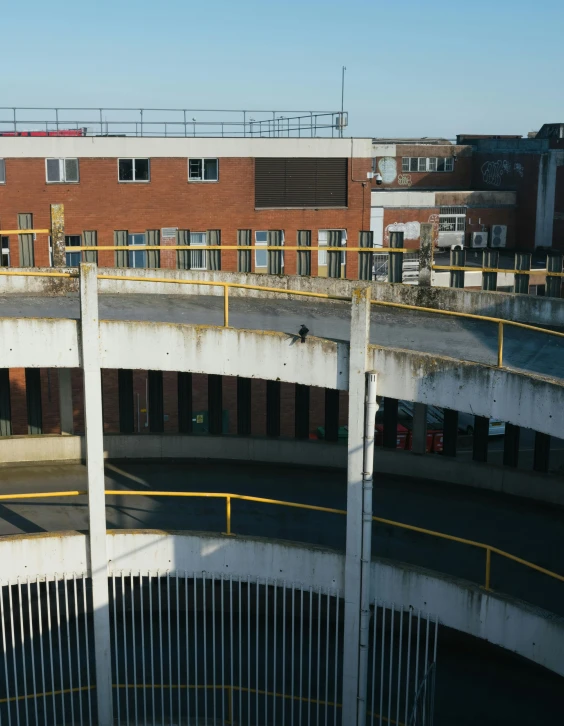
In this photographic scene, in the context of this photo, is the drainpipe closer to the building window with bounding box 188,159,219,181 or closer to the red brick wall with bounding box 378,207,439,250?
the building window with bounding box 188,159,219,181

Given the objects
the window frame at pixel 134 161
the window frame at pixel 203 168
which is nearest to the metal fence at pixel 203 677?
the window frame at pixel 134 161

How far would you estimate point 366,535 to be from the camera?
41.6 feet

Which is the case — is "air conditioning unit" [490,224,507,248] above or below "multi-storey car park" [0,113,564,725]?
above

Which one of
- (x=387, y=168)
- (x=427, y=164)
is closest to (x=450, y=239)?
(x=387, y=168)

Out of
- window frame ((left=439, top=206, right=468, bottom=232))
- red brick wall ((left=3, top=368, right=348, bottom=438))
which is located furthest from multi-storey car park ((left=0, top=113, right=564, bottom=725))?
window frame ((left=439, top=206, right=468, bottom=232))

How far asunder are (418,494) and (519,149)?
147 ft

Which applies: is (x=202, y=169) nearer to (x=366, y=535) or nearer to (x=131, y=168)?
(x=131, y=168)

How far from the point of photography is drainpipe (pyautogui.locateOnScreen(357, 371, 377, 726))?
40.6ft

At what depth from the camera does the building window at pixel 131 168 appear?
36656 millimetres

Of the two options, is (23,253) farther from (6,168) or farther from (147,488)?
(6,168)

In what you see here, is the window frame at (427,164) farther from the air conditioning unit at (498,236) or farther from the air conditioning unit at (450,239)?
the air conditioning unit at (450,239)

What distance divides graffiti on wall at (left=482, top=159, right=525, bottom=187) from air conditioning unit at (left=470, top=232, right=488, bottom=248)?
14.1 ft

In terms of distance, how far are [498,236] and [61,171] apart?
1048 inches

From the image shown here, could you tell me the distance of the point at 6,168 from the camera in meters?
35.8
